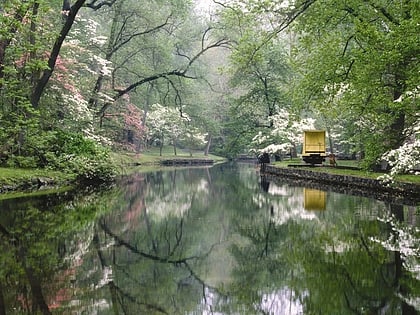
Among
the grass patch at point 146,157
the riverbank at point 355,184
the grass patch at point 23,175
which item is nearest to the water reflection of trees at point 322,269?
the riverbank at point 355,184

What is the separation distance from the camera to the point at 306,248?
19.2 ft

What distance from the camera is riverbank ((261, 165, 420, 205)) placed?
11.6 metres

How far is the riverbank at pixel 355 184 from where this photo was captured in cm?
1155

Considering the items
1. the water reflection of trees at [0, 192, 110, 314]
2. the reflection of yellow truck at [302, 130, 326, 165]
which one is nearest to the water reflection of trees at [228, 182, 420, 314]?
the water reflection of trees at [0, 192, 110, 314]

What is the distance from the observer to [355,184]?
49.9ft

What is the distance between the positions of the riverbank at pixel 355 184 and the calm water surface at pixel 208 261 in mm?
2265

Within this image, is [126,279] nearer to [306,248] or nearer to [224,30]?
[306,248]

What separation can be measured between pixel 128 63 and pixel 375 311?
86.8 feet

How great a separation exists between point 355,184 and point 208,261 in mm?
11108

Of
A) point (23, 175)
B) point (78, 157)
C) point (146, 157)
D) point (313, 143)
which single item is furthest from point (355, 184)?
point (146, 157)

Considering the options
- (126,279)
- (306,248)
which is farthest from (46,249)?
(306,248)

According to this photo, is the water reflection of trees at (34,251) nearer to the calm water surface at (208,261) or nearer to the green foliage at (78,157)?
the calm water surface at (208,261)

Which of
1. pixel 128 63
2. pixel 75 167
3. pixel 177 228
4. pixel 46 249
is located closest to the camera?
pixel 46 249

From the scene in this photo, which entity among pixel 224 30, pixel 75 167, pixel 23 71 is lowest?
pixel 75 167
